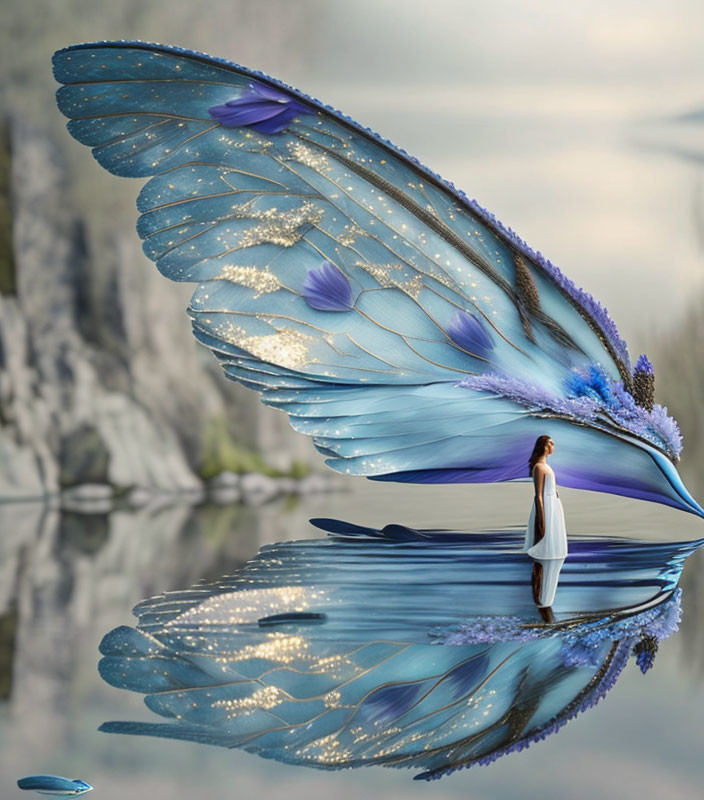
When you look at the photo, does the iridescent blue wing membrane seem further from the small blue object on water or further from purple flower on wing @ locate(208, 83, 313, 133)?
the small blue object on water

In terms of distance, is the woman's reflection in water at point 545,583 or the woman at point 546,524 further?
the woman at point 546,524

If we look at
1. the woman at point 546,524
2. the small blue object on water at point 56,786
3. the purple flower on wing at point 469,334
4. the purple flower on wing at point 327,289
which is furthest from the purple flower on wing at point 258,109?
the small blue object on water at point 56,786

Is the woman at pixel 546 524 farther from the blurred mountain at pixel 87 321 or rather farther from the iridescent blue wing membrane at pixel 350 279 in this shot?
the blurred mountain at pixel 87 321

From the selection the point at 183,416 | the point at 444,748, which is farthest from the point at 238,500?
the point at 444,748

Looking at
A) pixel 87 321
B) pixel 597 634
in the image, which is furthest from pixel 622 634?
pixel 87 321

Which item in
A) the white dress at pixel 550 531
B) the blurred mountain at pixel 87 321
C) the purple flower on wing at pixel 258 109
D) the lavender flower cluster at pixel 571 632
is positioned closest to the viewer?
the lavender flower cluster at pixel 571 632
